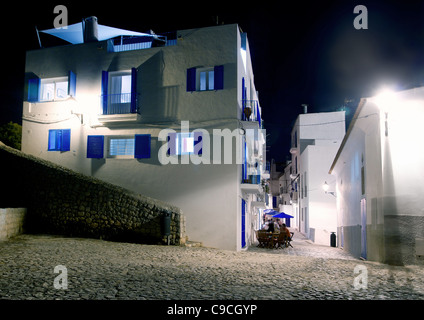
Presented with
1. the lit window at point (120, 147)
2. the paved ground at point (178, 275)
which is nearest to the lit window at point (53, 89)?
the lit window at point (120, 147)

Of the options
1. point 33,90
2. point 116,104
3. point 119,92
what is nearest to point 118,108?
point 116,104

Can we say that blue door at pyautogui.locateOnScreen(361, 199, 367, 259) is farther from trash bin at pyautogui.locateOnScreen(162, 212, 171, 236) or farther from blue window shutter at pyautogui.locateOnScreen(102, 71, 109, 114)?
blue window shutter at pyautogui.locateOnScreen(102, 71, 109, 114)

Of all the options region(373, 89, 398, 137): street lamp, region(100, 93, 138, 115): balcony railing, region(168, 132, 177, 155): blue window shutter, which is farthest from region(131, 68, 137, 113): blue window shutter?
region(373, 89, 398, 137): street lamp

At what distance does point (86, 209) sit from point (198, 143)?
541 cm

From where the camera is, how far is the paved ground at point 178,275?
6109 mm

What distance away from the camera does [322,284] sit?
23.4 feet

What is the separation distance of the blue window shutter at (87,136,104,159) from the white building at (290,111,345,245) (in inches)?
726

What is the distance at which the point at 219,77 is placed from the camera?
51.0 ft

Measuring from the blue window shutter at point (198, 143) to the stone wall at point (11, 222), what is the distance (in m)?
7.18

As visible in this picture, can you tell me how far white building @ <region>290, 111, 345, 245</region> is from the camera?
28.8 meters

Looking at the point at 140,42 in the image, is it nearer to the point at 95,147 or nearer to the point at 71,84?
the point at 71,84

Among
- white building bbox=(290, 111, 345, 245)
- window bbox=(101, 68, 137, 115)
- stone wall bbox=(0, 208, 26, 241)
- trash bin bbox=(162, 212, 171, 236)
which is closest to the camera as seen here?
stone wall bbox=(0, 208, 26, 241)

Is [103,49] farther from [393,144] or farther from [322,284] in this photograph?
[322,284]
